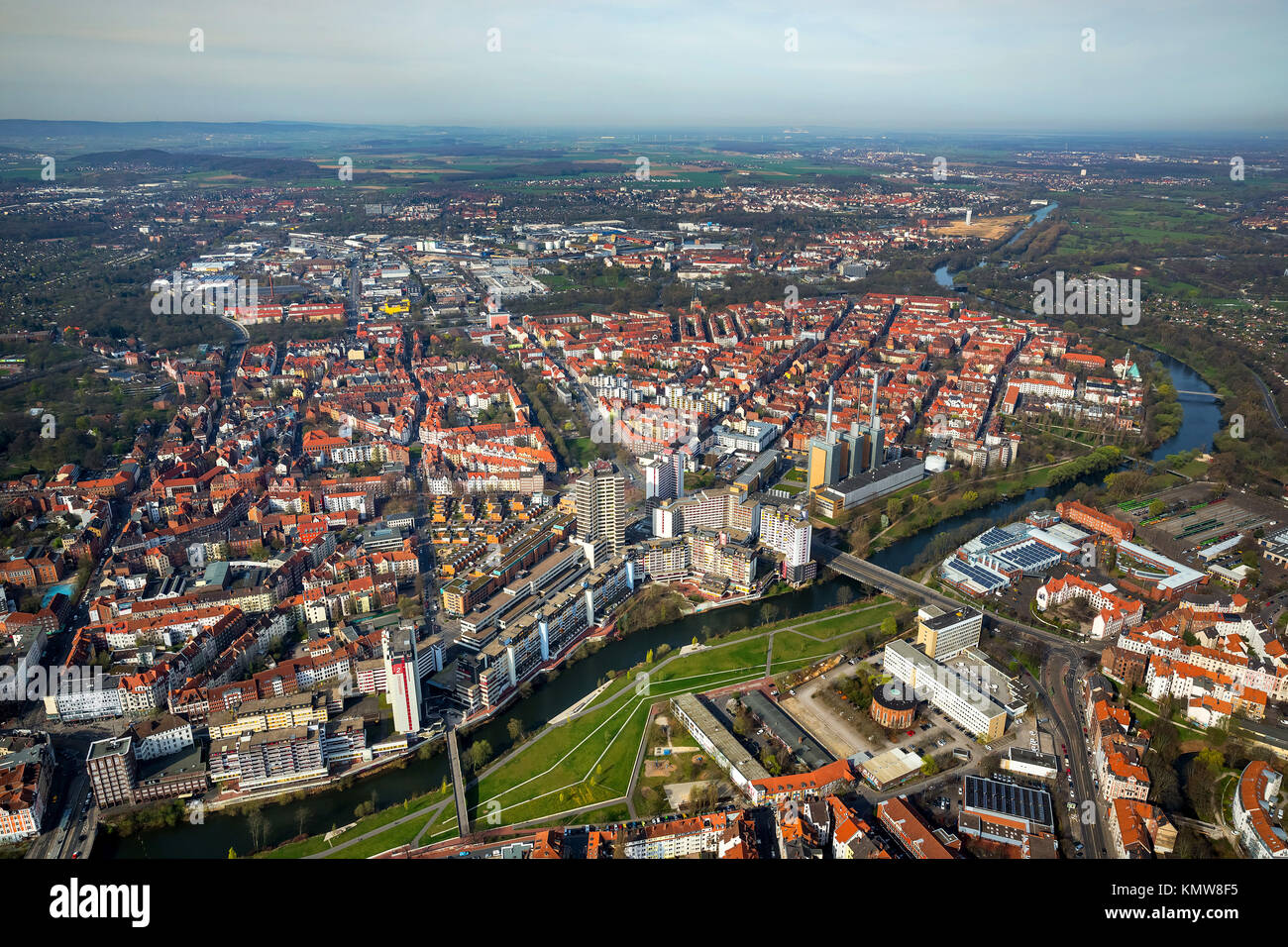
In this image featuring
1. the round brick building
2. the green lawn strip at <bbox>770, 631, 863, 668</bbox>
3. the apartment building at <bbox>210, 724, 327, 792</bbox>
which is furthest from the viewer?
the green lawn strip at <bbox>770, 631, 863, 668</bbox>

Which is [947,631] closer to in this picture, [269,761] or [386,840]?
[386,840]

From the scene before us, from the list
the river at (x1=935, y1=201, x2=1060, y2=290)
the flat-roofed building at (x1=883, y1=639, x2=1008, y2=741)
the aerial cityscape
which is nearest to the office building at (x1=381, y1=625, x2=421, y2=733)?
the aerial cityscape

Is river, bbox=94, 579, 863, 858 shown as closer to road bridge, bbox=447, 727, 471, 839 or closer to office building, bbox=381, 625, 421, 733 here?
road bridge, bbox=447, 727, 471, 839

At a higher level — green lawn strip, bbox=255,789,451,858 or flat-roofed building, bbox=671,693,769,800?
flat-roofed building, bbox=671,693,769,800

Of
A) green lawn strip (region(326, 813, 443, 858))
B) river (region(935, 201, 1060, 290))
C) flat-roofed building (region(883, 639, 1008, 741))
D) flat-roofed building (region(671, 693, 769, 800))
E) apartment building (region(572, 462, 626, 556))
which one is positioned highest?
river (region(935, 201, 1060, 290))

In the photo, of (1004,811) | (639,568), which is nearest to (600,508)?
(639,568)

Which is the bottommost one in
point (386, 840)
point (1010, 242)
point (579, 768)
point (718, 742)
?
point (386, 840)

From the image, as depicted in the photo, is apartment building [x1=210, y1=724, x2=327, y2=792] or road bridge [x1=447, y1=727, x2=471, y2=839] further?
apartment building [x1=210, y1=724, x2=327, y2=792]

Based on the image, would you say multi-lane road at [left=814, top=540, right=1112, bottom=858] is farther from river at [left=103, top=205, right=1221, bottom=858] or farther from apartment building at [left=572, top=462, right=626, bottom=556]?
apartment building at [left=572, top=462, right=626, bottom=556]

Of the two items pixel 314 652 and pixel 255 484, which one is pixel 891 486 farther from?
pixel 255 484

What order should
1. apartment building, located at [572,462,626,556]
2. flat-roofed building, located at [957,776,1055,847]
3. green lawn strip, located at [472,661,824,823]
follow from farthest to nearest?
apartment building, located at [572,462,626,556] → green lawn strip, located at [472,661,824,823] → flat-roofed building, located at [957,776,1055,847]
